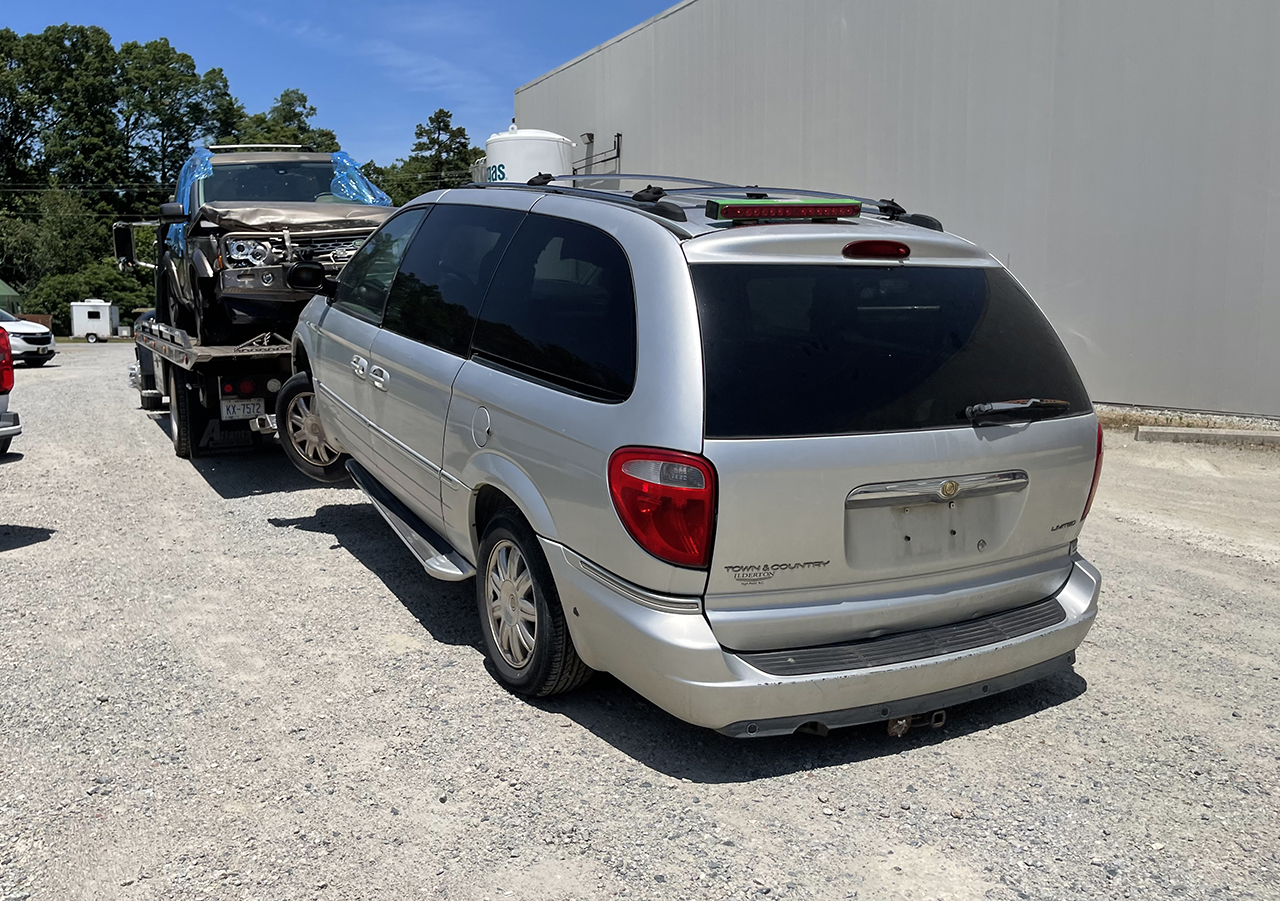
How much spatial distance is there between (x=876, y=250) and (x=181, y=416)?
6.76 m

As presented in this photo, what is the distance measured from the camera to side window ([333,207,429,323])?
5.48 metres

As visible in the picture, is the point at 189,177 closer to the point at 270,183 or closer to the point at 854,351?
the point at 270,183

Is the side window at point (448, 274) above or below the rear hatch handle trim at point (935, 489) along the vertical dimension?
above

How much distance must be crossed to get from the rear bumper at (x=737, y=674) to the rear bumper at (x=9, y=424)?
5.32m

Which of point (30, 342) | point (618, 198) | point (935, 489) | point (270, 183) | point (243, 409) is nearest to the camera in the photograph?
point (935, 489)

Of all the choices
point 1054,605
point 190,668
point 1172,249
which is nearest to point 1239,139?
point 1172,249

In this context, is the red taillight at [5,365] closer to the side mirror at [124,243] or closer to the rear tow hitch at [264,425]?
the rear tow hitch at [264,425]

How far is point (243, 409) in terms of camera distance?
26.9 feet

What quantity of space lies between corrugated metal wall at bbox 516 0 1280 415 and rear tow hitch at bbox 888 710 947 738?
25.6ft

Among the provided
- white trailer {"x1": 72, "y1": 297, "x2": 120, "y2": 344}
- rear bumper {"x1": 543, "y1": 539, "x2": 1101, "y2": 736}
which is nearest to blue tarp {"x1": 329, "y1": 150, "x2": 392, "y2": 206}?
rear bumper {"x1": 543, "y1": 539, "x2": 1101, "y2": 736}

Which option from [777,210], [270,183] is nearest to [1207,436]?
[777,210]

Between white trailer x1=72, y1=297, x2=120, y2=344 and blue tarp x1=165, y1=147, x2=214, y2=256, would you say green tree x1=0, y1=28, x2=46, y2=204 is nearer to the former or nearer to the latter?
white trailer x1=72, y1=297, x2=120, y2=344

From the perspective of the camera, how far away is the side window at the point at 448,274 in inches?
179

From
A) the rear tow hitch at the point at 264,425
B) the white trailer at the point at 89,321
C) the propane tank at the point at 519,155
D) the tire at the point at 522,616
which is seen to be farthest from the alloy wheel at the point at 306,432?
the white trailer at the point at 89,321
